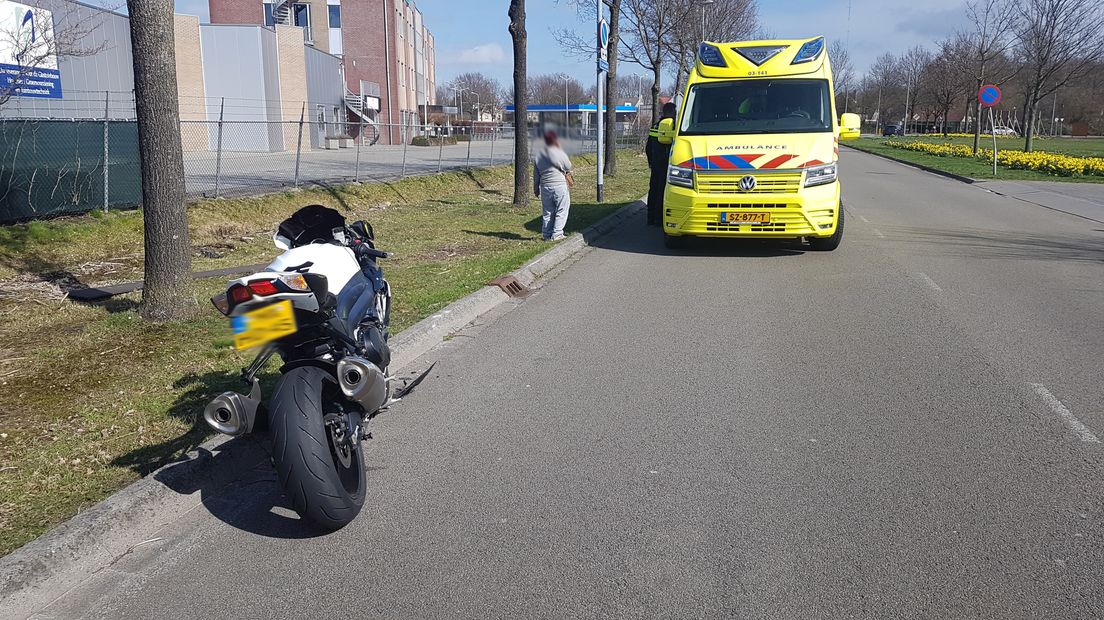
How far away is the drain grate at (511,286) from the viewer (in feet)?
30.5

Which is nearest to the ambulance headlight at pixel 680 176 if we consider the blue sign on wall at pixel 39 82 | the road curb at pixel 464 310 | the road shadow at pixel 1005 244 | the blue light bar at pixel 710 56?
the road curb at pixel 464 310

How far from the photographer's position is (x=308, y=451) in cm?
358

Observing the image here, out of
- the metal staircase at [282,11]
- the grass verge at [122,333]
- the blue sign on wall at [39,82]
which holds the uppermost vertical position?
the metal staircase at [282,11]

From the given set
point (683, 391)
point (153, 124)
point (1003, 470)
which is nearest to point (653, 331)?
point (683, 391)

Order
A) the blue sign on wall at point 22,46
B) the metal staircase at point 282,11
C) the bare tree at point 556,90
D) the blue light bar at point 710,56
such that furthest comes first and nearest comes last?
the bare tree at point 556,90
the metal staircase at point 282,11
the blue sign on wall at point 22,46
the blue light bar at point 710,56

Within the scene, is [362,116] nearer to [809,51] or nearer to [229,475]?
[809,51]

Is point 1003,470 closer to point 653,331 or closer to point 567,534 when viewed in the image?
point 567,534

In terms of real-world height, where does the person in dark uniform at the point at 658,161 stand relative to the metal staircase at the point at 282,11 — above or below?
below

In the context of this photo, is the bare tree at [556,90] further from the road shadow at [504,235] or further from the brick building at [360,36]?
the road shadow at [504,235]

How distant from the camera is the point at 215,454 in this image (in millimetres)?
4508

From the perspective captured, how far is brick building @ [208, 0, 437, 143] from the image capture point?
60.3 meters

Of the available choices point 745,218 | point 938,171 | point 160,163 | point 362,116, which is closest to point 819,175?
point 745,218

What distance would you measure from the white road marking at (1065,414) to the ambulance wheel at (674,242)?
22.1 ft

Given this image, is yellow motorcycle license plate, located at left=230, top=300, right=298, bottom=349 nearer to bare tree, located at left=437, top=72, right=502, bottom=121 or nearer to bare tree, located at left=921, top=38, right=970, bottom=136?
bare tree, located at left=921, top=38, right=970, bottom=136
